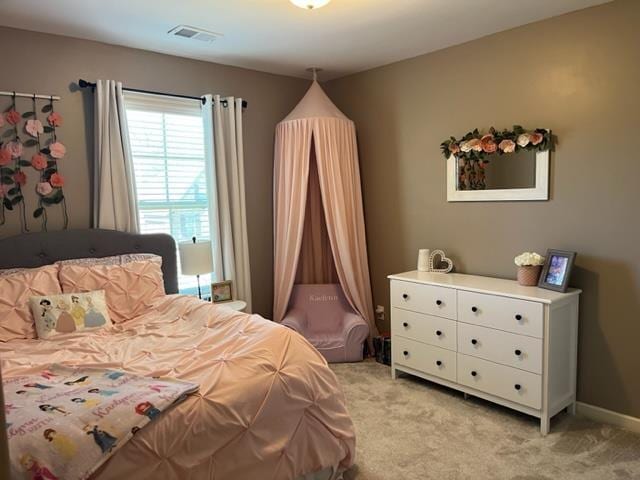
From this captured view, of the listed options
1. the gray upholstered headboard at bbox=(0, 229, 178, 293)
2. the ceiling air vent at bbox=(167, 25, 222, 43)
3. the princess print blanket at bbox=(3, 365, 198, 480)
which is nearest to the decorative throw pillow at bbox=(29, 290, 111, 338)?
the gray upholstered headboard at bbox=(0, 229, 178, 293)

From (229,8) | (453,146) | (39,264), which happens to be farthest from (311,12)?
(39,264)

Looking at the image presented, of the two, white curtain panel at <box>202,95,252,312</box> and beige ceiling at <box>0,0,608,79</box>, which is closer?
beige ceiling at <box>0,0,608,79</box>

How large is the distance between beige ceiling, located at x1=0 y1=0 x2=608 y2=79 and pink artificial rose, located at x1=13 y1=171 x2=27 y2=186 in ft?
2.58

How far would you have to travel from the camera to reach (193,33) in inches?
126

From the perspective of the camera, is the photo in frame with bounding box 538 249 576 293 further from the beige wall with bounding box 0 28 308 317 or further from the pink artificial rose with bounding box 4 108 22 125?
the pink artificial rose with bounding box 4 108 22 125

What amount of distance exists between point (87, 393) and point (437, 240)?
9.09 feet

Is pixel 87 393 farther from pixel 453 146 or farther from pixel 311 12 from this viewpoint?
pixel 453 146

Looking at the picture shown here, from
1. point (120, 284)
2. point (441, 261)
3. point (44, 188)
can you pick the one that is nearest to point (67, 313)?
point (120, 284)

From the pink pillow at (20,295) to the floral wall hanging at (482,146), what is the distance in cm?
282

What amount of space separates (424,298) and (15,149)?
9.37 ft

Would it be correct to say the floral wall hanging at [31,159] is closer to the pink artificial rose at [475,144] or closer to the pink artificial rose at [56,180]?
the pink artificial rose at [56,180]

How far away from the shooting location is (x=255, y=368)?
6.79 feet

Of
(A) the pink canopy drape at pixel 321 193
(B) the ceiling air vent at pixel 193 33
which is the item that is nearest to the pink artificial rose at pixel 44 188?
(B) the ceiling air vent at pixel 193 33

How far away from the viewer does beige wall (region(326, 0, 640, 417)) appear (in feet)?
9.19
